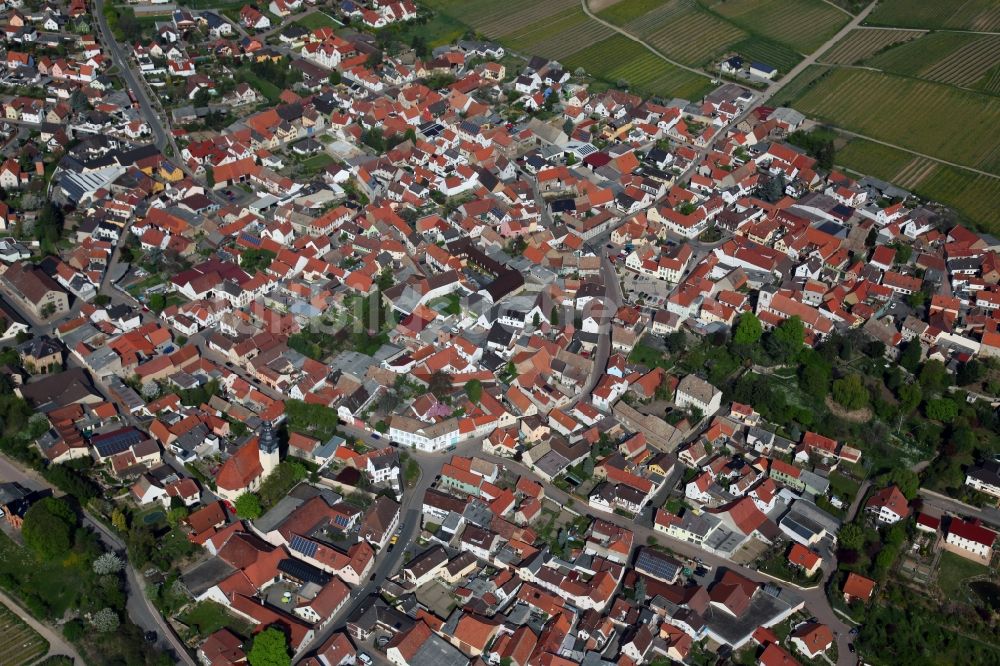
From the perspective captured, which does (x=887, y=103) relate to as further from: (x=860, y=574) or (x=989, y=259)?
(x=860, y=574)

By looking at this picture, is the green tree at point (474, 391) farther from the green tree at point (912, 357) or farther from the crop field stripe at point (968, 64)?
the crop field stripe at point (968, 64)

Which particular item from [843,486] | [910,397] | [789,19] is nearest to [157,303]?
[843,486]

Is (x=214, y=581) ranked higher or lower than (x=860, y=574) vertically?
higher

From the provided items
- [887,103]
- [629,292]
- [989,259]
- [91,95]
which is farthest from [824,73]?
[91,95]

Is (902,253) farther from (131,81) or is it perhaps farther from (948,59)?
(131,81)

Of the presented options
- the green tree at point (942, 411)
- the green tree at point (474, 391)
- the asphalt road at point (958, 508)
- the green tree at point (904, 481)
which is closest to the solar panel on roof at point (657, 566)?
the green tree at point (474, 391)
